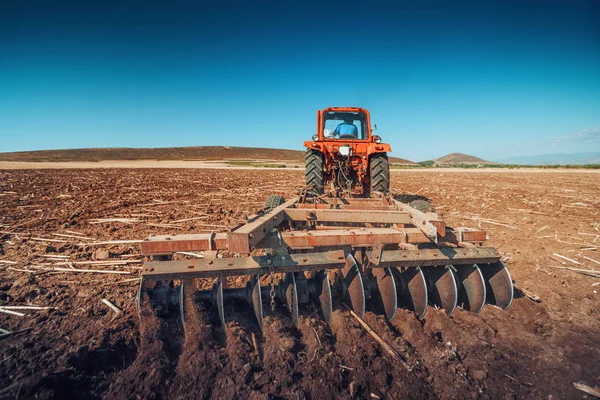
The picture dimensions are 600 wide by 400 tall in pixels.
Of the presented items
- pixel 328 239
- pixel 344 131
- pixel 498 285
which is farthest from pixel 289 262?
pixel 344 131

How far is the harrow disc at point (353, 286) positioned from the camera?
2.50 metres

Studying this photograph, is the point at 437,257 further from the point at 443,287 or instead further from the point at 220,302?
the point at 220,302

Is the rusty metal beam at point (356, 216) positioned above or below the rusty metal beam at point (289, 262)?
above

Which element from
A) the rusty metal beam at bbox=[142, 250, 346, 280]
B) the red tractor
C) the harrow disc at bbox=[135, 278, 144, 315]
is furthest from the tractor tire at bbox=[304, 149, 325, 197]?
the harrow disc at bbox=[135, 278, 144, 315]

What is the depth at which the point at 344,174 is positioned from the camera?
20.6 ft

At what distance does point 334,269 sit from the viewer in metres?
2.55

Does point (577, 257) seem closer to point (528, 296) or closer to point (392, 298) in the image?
point (528, 296)

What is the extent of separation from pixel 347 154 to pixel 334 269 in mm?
3784

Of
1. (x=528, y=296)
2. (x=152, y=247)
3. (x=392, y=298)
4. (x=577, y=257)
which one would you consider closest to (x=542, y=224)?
(x=577, y=257)

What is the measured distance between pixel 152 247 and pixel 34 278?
6.81 ft

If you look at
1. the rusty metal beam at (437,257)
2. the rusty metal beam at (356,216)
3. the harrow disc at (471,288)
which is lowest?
the harrow disc at (471,288)

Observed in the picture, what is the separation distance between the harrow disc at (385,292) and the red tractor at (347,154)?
9.38 ft

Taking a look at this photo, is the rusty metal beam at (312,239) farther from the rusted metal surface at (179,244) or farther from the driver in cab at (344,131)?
the driver in cab at (344,131)

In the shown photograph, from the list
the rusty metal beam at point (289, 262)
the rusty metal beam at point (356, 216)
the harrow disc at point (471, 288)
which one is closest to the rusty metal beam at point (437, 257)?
the rusty metal beam at point (289, 262)
